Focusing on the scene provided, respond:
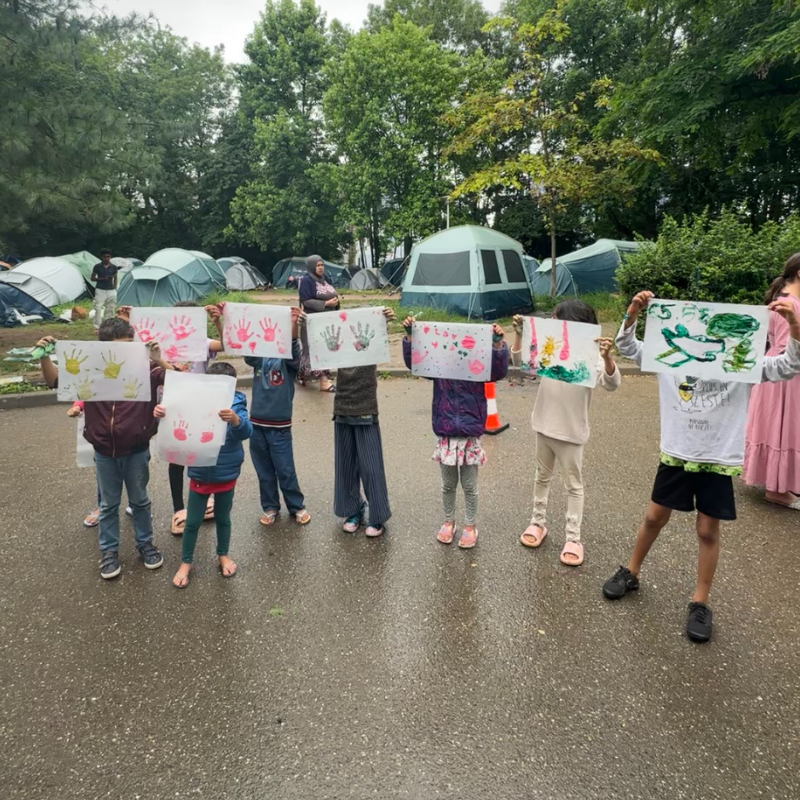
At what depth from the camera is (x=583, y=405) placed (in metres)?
3.51

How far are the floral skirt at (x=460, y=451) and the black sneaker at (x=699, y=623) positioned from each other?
143 centimetres

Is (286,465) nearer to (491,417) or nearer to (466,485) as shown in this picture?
(466,485)

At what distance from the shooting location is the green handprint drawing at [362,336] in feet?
12.2

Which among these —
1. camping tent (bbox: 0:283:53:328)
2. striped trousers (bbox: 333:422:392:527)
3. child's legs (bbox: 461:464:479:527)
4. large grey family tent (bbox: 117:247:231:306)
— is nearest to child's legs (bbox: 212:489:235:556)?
striped trousers (bbox: 333:422:392:527)

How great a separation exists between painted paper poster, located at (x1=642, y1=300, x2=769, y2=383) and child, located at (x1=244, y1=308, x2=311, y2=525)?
2.23 meters

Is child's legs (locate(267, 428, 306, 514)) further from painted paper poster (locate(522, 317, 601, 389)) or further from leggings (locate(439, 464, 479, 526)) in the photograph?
painted paper poster (locate(522, 317, 601, 389))

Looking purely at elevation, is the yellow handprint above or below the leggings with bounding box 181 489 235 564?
above

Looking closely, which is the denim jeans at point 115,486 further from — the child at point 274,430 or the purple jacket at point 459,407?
the purple jacket at point 459,407

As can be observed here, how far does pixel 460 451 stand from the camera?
3633mm

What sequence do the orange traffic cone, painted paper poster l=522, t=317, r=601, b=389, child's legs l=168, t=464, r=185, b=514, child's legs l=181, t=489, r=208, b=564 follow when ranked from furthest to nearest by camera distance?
the orange traffic cone < child's legs l=168, t=464, r=185, b=514 < child's legs l=181, t=489, r=208, b=564 < painted paper poster l=522, t=317, r=601, b=389

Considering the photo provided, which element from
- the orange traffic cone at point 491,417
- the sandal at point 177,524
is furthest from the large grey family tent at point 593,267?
the sandal at point 177,524

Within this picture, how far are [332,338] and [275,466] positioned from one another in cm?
107

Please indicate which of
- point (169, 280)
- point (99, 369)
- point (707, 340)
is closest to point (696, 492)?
point (707, 340)

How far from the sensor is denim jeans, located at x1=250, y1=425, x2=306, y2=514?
3984 millimetres
